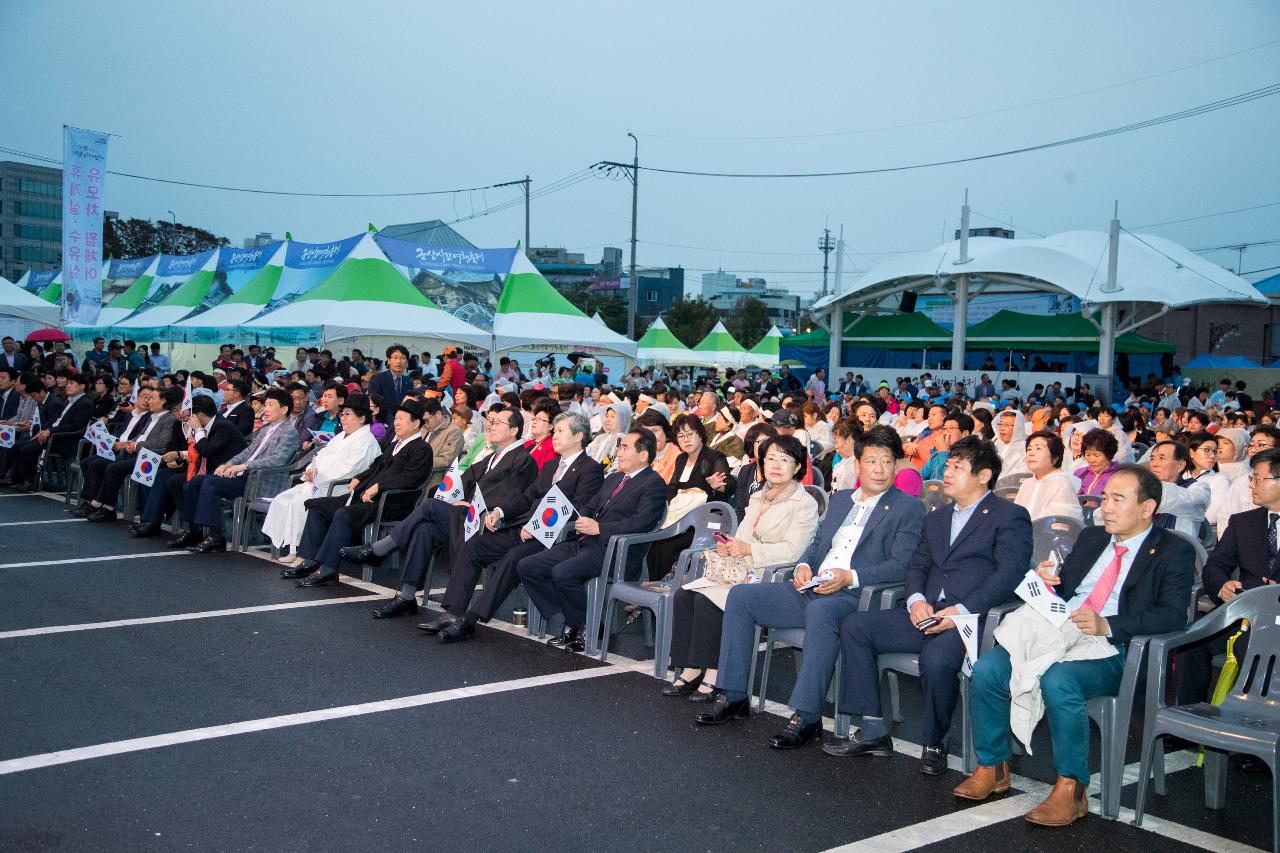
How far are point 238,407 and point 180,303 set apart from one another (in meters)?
18.8

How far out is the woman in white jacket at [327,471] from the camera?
832 cm

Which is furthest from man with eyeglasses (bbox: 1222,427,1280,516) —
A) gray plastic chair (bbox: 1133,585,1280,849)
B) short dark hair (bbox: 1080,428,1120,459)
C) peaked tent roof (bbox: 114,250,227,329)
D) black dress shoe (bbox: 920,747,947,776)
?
peaked tent roof (bbox: 114,250,227,329)

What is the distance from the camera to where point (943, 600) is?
4.83m

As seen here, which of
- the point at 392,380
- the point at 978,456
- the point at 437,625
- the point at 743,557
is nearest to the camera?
the point at 978,456

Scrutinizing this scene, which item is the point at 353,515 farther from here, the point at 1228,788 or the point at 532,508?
the point at 1228,788

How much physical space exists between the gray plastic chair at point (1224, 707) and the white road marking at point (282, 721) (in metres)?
2.86

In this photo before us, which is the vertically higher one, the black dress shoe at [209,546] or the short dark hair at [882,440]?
the short dark hair at [882,440]

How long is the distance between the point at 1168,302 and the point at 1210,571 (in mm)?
23662

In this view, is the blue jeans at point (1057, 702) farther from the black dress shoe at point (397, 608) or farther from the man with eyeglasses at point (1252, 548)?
the black dress shoe at point (397, 608)

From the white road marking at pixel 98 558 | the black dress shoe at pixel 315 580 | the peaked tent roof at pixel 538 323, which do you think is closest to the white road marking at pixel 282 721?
the black dress shoe at pixel 315 580

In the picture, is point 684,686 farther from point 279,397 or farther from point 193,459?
point 193,459

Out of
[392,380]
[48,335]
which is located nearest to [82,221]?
[48,335]

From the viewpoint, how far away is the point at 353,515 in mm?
7746

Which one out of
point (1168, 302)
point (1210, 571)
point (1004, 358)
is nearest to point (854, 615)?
point (1210, 571)
